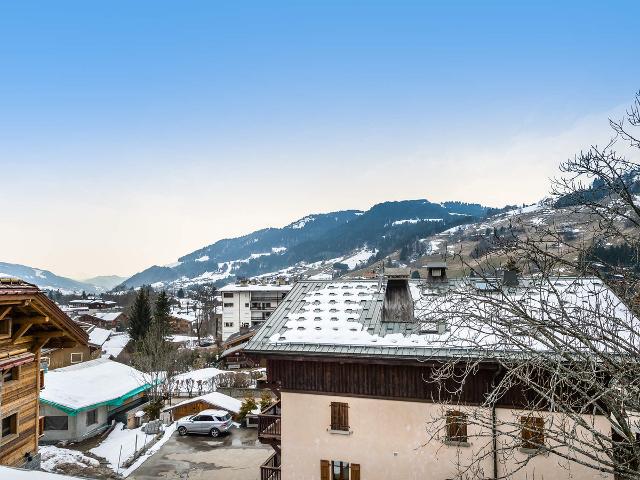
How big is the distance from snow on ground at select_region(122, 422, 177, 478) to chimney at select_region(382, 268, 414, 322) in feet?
47.7

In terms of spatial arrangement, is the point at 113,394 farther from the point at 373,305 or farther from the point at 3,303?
the point at 373,305

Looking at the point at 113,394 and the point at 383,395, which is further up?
the point at 383,395

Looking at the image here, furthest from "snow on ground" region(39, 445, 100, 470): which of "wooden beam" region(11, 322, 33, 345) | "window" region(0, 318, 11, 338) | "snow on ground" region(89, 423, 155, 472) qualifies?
"window" region(0, 318, 11, 338)

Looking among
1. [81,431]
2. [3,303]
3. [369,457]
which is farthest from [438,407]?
[81,431]

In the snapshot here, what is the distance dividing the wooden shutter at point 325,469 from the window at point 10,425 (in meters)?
8.68

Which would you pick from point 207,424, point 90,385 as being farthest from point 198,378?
point 207,424

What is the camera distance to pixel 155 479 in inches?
759

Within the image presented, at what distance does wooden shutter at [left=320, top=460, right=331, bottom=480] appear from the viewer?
12523mm

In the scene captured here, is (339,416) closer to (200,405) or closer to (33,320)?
(33,320)

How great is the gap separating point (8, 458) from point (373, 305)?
1098 centimetres

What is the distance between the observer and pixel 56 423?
83.0 ft

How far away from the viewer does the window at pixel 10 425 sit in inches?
489

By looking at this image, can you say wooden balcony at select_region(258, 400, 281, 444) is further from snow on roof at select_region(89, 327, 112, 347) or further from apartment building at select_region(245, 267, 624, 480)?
snow on roof at select_region(89, 327, 112, 347)

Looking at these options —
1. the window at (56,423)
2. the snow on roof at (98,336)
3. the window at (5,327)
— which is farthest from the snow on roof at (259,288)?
the window at (5,327)
